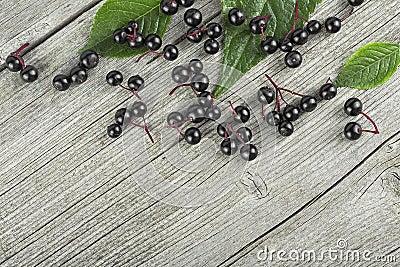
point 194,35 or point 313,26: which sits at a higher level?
point 194,35

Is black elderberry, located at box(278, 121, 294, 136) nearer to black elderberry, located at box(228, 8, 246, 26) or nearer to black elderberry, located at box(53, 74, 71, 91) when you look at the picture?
black elderberry, located at box(228, 8, 246, 26)

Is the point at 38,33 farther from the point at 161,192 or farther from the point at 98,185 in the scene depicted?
the point at 161,192

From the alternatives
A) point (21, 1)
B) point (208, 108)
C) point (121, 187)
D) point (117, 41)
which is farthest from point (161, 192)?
point (21, 1)

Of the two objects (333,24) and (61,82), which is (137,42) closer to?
(61,82)

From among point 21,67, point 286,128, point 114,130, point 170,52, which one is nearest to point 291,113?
point 286,128

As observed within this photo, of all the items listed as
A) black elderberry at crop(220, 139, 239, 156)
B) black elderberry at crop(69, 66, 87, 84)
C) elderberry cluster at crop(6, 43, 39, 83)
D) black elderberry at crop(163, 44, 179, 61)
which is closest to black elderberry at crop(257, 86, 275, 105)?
black elderberry at crop(220, 139, 239, 156)

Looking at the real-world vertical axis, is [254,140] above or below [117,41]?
below
